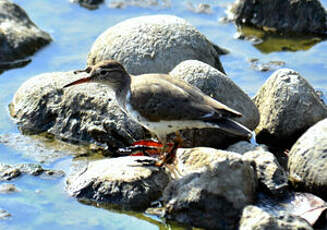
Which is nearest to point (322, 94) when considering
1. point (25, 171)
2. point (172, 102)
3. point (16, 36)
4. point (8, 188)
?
point (172, 102)

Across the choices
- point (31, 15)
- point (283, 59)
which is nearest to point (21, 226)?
point (283, 59)

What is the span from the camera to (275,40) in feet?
42.1

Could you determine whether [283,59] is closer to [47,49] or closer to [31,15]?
[47,49]

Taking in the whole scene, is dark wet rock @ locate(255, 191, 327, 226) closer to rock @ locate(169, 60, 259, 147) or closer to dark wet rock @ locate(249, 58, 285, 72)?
rock @ locate(169, 60, 259, 147)

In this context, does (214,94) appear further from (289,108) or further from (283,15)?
(283,15)

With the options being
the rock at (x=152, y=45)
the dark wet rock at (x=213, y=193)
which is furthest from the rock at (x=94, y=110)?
the dark wet rock at (x=213, y=193)

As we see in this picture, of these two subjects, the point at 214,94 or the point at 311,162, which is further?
the point at 214,94

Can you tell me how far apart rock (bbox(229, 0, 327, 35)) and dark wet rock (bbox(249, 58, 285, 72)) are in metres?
1.67

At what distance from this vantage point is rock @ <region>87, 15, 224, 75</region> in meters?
10.2

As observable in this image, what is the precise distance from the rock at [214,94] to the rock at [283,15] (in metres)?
4.44

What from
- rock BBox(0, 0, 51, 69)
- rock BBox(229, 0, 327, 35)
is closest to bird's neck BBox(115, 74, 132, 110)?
rock BBox(0, 0, 51, 69)

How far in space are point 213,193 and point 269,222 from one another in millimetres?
830

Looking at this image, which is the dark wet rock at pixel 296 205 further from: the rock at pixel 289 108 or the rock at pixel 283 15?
the rock at pixel 283 15

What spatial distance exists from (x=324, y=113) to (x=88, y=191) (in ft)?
11.2
